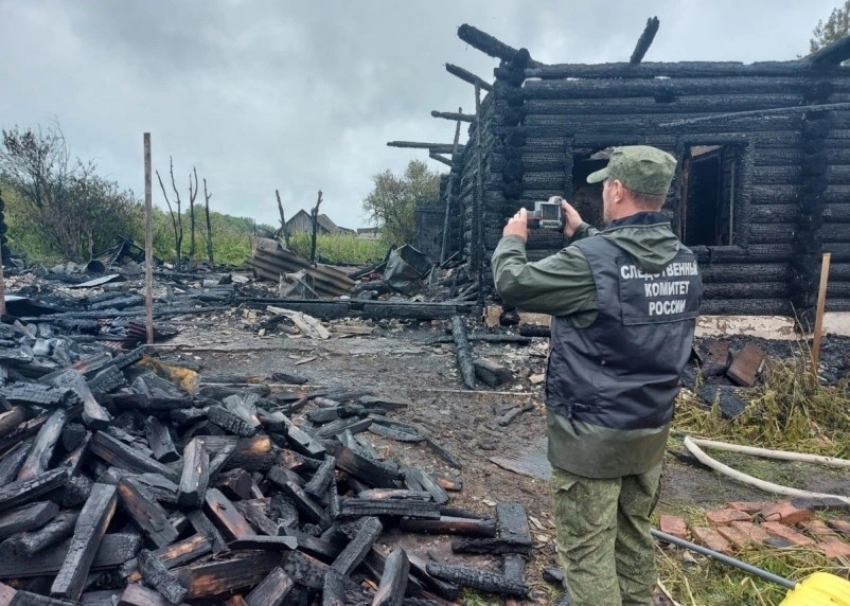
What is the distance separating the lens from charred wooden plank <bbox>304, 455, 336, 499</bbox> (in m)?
3.50

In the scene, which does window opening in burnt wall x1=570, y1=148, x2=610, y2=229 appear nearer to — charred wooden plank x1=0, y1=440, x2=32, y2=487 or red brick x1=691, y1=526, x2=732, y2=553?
red brick x1=691, y1=526, x2=732, y2=553

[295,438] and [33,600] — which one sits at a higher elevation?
[295,438]

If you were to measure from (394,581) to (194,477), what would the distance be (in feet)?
4.46

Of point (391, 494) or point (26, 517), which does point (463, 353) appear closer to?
point (391, 494)

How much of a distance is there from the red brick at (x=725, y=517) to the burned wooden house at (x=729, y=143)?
20.3 ft

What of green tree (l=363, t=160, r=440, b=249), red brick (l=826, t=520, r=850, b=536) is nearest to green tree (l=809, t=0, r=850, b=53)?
green tree (l=363, t=160, r=440, b=249)

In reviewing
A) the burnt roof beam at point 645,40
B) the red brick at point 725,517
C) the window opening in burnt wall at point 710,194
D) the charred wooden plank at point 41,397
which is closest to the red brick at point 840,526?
the red brick at point 725,517

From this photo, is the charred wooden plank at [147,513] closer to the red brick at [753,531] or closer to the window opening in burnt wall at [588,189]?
the red brick at [753,531]

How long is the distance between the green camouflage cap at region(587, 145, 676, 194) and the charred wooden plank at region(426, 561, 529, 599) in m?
2.22

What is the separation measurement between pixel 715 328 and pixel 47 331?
36.9ft

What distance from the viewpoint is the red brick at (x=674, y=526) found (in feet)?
11.6

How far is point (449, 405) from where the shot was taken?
6.25 m

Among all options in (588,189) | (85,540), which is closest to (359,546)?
(85,540)

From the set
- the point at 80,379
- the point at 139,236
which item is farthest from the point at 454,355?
the point at 139,236
